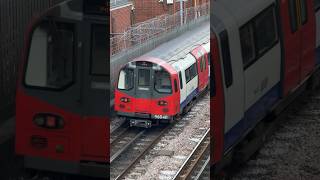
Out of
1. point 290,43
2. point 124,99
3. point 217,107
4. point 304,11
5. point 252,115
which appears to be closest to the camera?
point 124,99

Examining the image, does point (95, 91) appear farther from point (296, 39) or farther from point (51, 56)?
point (296, 39)

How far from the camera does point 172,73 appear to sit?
2307 millimetres

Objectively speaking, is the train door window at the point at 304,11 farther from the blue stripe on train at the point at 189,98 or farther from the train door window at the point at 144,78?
the train door window at the point at 144,78

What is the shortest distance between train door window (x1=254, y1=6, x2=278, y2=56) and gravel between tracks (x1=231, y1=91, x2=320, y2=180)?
110 cm

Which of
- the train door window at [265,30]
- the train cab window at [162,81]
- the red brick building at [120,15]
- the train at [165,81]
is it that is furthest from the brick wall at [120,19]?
the train door window at [265,30]

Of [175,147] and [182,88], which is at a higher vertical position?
[182,88]

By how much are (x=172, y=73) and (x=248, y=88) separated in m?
1.47

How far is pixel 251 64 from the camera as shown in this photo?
12.1 ft

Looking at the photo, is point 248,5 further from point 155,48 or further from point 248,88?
point 155,48

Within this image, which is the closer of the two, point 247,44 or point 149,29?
point 149,29

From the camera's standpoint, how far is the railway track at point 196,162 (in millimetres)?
2205

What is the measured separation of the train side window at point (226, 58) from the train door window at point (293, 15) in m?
1.74

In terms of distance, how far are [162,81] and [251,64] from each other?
1579 millimetres

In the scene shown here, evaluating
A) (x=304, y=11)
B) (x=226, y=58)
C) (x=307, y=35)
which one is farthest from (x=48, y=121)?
(x=307, y=35)
